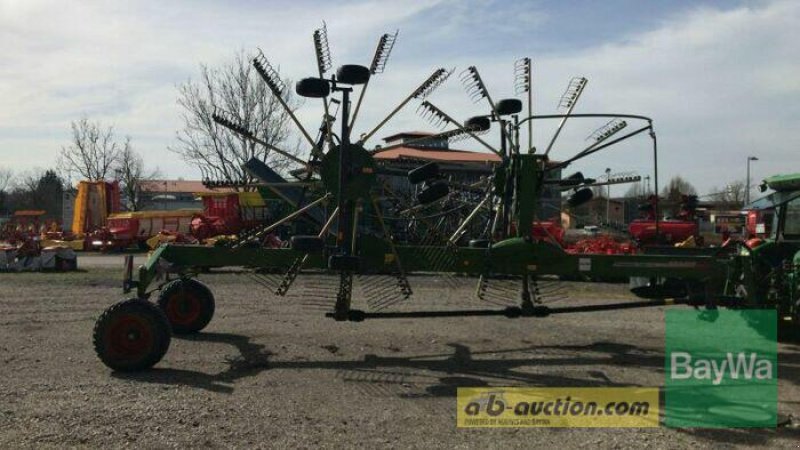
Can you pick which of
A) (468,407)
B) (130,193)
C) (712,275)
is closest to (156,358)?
(468,407)

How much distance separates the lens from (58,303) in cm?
1298

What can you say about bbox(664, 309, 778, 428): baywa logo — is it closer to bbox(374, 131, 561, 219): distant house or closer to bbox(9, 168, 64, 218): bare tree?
bbox(374, 131, 561, 219): distant house

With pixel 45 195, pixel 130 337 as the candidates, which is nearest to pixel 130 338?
pixel 130 337

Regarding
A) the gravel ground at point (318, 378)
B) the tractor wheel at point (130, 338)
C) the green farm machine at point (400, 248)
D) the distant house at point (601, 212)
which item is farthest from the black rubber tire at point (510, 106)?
the tractor wheel at point (130, 338)

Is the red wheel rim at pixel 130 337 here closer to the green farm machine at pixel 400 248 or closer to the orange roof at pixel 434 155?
the green farm machine at pixel 400 248

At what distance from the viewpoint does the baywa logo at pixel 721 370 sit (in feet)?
19.8

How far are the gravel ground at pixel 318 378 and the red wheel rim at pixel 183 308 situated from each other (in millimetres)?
372

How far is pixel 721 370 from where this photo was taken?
780cm

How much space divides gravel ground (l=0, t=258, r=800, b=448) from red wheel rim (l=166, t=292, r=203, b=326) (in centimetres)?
37

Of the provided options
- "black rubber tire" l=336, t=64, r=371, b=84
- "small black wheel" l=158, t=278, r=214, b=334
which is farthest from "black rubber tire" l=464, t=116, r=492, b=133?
"small black wheel" l=158, t=278, r=214, b=334

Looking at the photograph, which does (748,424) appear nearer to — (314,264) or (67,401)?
(314,264)

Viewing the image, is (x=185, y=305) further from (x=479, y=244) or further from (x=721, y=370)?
(x=721, y=370)

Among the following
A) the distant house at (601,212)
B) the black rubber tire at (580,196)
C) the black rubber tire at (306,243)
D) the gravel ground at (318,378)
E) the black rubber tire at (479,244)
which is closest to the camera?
the gravel ground at (318,378)

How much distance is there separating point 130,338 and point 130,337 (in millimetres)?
10
